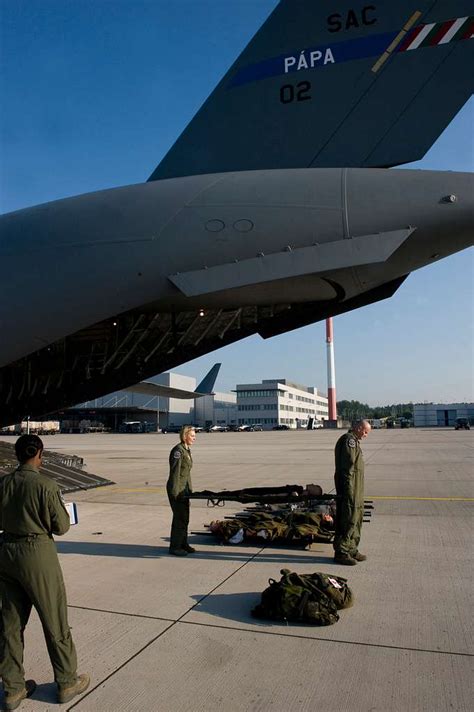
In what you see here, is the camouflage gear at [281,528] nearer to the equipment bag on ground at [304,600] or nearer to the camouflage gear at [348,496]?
the camouflage gear at [348,496]

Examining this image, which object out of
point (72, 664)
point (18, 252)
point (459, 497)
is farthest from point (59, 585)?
point (459, 497)

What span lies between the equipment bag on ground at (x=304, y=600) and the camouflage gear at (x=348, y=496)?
4.02 feet

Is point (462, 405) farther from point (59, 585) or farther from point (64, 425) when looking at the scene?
point (59, 585)

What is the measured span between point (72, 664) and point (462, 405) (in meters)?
104

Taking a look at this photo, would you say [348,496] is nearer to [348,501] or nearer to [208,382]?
[348,501]

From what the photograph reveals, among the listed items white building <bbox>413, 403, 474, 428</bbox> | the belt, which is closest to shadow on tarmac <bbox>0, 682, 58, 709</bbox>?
the belt

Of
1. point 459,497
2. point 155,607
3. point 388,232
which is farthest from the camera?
point 459,497

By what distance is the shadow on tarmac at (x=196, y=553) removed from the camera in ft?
18.1

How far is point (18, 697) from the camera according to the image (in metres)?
2.78

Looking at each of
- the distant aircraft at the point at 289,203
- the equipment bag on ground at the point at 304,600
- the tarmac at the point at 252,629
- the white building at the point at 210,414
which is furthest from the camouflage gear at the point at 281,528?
the white building at the point at 210,414

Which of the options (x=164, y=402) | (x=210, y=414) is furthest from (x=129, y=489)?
(x=210, y=414)

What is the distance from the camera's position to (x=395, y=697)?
2.78m

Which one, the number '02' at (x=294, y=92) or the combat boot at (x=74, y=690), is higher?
the number '02' at (x=294, y=92)

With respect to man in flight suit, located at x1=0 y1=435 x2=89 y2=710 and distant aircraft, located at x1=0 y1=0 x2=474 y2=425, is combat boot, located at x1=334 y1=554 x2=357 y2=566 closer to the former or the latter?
distant aircraft, located at x1=0 y1=0 x2=474 y2=425
